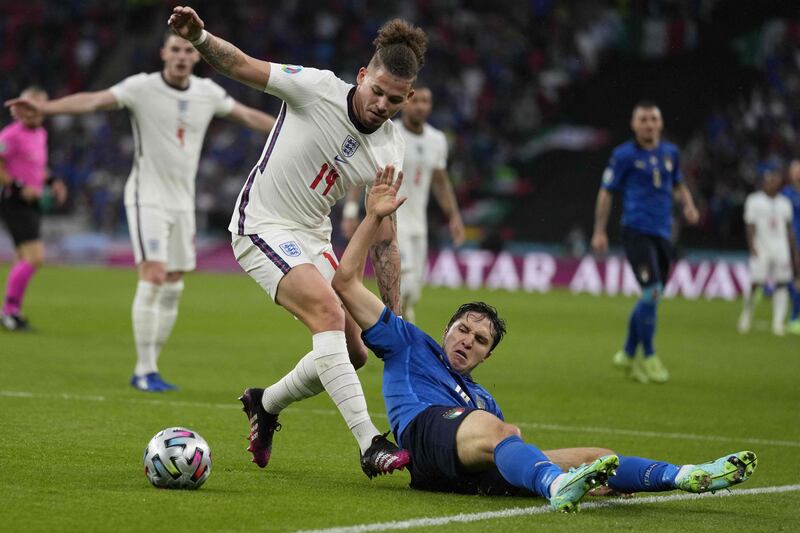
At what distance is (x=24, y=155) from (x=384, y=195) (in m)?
10.7

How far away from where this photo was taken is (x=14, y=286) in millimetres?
15453

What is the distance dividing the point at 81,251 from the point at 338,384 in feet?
85.7

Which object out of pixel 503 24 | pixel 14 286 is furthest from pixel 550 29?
pixel 14 286

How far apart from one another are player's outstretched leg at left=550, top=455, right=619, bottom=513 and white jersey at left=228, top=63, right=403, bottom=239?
226 centimetres

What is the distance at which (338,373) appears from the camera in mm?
6566

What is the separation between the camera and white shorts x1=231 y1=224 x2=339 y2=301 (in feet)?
22.2

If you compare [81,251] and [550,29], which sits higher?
[550,29]

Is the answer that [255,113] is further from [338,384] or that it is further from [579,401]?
[338,384]

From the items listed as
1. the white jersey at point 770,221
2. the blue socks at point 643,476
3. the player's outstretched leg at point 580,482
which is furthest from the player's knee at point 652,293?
the white jersey at point 770,221

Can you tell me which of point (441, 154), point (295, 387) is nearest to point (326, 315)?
point (295, 387)

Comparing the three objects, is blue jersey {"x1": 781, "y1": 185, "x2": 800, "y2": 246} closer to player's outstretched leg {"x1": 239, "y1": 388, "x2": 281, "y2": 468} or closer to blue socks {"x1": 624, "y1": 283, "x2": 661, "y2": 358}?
blue socks {"x1": 624, "y1": 283, "x2": 661, "y2": 358}

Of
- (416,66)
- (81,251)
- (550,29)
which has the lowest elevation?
(81,251)

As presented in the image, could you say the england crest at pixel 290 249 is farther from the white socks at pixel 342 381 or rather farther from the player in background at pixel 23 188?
the player in background at pixel 23 188

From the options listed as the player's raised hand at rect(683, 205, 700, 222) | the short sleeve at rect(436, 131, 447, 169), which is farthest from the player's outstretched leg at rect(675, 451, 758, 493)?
the short sleeve at rect(436, 131, 447, 169)
